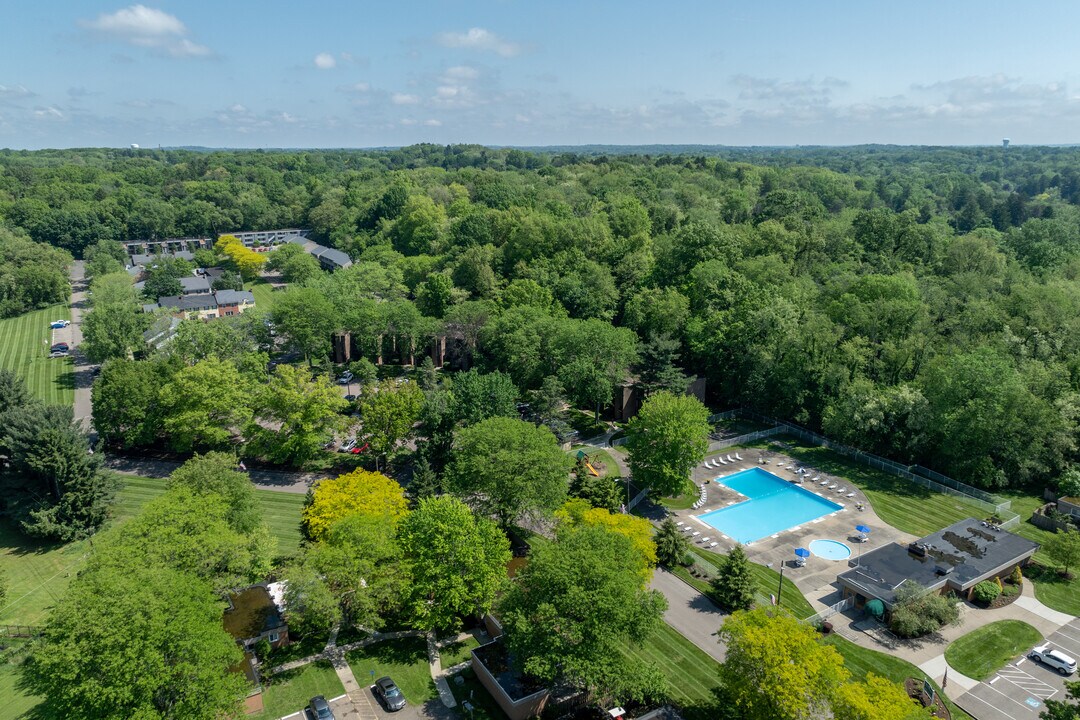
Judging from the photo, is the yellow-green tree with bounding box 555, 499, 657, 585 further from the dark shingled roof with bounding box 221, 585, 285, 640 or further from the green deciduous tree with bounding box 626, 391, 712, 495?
the dark shingled roof with bounding box 221, 585, 285, 640

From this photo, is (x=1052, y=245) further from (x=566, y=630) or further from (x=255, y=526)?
(x=255, y=526)

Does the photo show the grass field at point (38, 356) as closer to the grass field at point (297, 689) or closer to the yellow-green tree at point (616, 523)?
the grass field at point (297, 689)

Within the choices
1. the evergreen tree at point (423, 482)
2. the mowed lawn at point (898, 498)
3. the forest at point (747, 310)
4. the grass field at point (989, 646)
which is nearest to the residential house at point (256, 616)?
the evergreen tree at point (423, 482)

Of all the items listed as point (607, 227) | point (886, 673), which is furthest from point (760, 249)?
point (886, 673)

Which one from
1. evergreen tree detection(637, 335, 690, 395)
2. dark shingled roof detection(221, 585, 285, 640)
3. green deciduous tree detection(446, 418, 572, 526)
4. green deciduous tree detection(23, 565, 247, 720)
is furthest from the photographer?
evergreen tree detection(637, 335, 690, 395)

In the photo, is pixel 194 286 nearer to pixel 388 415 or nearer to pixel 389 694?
pixel 388 415

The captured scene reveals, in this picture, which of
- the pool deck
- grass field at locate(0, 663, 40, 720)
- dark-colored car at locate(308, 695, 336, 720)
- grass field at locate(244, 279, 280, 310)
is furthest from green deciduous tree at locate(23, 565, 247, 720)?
grass field at locate(244, 279, 280, 310)

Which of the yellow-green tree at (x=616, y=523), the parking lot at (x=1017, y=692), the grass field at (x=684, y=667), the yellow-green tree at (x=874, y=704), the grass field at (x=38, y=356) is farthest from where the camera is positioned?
the grass field at (x=38, y=356)
